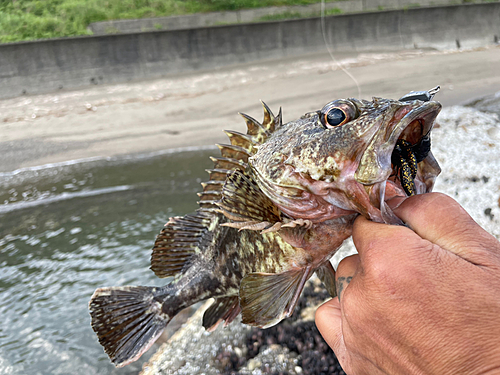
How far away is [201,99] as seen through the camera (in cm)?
934

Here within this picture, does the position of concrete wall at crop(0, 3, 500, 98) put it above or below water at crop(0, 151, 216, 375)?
above

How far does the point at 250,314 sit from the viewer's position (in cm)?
136

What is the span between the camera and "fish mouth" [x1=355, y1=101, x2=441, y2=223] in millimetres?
986

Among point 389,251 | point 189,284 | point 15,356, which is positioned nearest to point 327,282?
point 189,284

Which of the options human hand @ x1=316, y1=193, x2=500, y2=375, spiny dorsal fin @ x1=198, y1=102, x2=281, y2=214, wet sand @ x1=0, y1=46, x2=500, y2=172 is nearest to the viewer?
A: human hand @ x1=316, y1=193, x2=500, y2=375

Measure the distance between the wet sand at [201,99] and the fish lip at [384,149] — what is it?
657 cm

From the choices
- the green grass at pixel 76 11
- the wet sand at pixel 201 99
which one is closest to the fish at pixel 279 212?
the wet sand at pixel 201 99

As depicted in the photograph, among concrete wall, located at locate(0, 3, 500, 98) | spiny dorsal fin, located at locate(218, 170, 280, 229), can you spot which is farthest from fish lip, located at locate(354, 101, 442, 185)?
concrete wall, located at locate(0, 3, 500, 98)

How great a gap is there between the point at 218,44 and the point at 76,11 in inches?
213

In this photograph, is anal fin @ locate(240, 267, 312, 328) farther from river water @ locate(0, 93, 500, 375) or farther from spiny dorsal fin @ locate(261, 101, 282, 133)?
river water @ locate(0, 93, 500, 375)

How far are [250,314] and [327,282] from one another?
0.55 meters

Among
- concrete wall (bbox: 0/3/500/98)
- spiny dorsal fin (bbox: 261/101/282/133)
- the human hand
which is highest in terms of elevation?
concrete wall (bbox: 0/3/500/98)

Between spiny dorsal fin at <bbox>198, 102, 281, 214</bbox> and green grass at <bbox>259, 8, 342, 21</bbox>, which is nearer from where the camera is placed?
spiny dorsal fin at <bbox>198, 102, 281, 214</bbox>

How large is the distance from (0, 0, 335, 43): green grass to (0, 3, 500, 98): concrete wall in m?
2.13
